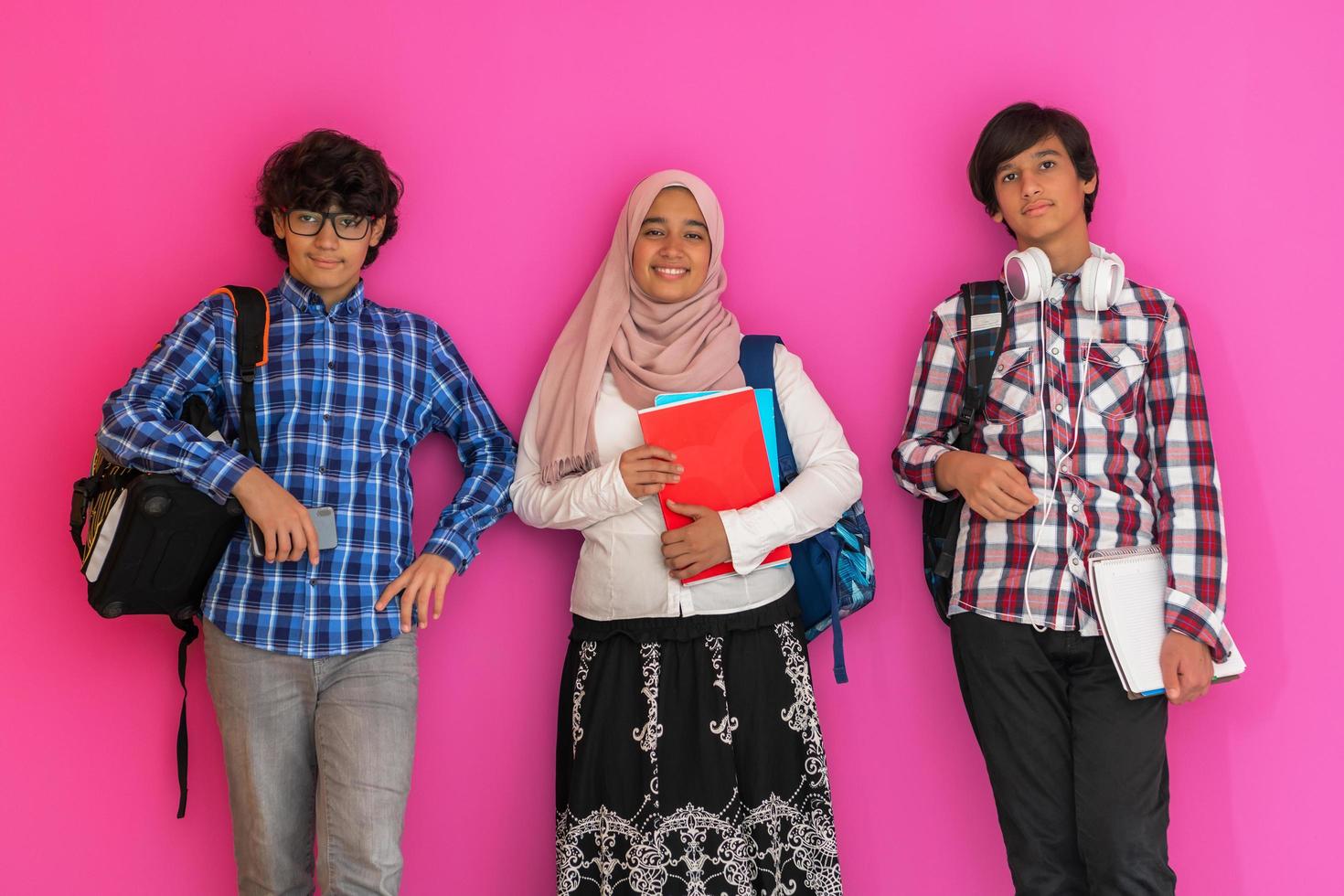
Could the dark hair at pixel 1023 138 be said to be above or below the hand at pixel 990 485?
above

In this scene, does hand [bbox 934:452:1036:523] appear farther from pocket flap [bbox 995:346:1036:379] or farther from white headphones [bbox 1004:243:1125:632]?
pocket flap [bbox 995:346:1036:379]

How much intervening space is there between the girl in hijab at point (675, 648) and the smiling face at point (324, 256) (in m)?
0.57

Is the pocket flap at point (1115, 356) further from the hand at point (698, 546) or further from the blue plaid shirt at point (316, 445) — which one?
the blue plaid shirt at point (316, 445)

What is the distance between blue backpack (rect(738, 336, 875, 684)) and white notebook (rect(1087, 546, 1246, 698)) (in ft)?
1.74

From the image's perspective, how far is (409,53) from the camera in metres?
2.69

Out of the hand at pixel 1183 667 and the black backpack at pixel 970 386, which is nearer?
the hand at pixel 1183 667

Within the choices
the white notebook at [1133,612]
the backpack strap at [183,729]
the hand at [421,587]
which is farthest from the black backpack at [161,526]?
the white notebook at [1133,612]

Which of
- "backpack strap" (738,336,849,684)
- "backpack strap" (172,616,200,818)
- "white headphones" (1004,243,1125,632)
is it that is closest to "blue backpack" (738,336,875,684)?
"backpack strap" (738,336,849,684)

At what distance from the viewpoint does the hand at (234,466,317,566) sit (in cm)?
209

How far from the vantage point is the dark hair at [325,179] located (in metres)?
2.28

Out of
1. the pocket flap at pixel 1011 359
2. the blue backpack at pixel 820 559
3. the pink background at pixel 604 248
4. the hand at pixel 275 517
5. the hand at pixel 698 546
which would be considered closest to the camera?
the hand at pixel 275 517

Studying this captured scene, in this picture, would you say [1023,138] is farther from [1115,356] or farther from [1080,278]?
[1115,356]

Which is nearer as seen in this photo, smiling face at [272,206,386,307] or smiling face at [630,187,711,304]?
smiling face at [272,206,386,307]

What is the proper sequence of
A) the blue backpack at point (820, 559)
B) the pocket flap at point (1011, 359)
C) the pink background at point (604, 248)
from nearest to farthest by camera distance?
the pocket flap at point (1011, 359), the blue backpack at point (820, 559), the pink background at point (604, 248)
